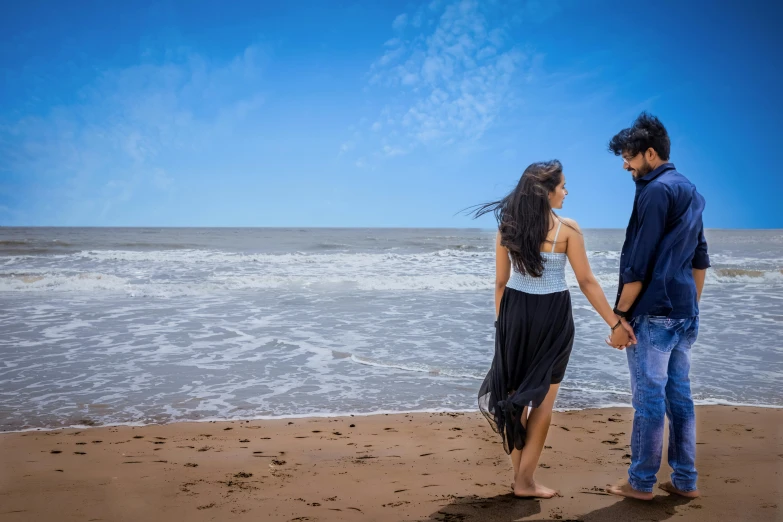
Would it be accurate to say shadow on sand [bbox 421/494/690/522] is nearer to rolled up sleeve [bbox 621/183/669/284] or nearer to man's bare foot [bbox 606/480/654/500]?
man's bare foot [bbox 606/480/654/500]

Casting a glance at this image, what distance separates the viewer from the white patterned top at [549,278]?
3.09 metres

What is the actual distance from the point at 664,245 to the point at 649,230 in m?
0.12

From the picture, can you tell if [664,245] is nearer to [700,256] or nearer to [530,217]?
[700,256]

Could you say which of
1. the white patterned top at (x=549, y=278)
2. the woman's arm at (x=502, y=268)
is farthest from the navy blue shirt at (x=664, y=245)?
the woman's arm at (x=502, y=268)

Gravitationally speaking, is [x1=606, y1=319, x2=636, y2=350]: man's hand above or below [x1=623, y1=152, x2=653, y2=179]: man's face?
below

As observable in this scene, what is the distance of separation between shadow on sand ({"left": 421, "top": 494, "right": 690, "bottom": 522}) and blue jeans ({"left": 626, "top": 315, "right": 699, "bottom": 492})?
11 centimetres

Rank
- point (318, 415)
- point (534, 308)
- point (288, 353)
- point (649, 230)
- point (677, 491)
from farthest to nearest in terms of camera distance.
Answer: point (288, 353) → point (318, 415) → point (677, 491) → point (534, 308) → point (649, 230)

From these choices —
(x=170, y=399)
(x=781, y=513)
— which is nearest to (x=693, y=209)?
(x=781, y=513)

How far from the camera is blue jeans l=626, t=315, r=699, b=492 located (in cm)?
302

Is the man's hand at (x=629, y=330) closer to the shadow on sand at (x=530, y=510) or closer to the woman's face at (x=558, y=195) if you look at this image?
the woman's face at (x=558, y=195)

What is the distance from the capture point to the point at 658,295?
293 cm

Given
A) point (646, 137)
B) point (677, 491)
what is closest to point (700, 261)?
point (646, 137)

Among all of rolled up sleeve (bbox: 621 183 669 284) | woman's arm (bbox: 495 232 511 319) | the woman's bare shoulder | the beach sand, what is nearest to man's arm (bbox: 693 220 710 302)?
rolled up sleeve (bbox: 621 183 669 284)

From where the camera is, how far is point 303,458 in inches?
158
